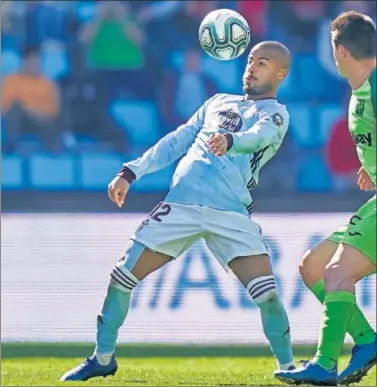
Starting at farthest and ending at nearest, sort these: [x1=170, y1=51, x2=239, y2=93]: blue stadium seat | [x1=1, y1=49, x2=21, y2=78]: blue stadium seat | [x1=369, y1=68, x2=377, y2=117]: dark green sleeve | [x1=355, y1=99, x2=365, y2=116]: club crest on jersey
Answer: [x1=1, y1=49, x2=21, y2=78]: blue stadium seat, [x1=170, y1=51, x2=239, y2=93]: blue stadium seat, [x1=355, y1=99, x2=365, y2=116]: club crest on jersey, [x1=369, y1=68, x2=377, y2=117]: dark green sleeve

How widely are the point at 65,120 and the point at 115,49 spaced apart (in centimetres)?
128

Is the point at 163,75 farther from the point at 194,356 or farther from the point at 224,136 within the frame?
the point at 224,136

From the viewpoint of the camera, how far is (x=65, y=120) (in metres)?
16.1

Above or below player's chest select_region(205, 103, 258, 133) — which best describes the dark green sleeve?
above

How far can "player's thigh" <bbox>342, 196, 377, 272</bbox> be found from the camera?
4.93 meters

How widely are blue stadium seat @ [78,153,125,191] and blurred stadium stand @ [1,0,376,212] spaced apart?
0.04 feet

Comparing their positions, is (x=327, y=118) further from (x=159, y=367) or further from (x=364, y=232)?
(x=364, y=232)

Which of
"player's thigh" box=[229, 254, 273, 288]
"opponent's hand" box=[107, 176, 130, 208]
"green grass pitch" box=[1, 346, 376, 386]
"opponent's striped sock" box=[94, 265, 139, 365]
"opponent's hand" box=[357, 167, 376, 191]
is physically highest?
"opponent's hand" box=[357, 167, 376, 191]

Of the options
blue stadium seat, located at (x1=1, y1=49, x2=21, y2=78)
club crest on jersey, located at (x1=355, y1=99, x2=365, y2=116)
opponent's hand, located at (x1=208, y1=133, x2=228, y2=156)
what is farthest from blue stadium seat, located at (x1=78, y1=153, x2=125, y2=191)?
club crest on jersey, located at (x1=355, y1=99, x2=365, y2=116)

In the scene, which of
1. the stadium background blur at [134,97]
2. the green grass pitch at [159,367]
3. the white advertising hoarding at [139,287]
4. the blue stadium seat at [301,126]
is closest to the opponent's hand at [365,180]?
the green grass pitch at [159,367]

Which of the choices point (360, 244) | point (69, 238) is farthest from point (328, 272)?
point (69, 238)

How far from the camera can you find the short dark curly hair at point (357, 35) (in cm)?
498

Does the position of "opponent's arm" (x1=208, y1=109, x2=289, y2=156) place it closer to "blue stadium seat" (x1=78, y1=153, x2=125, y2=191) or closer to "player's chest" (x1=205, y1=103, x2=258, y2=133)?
"player's chest" (x1=205, y1=103, x2=258, y2=133)

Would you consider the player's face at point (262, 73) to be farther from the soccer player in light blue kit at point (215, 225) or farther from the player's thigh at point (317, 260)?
the player's thigh at point (317, 260)
